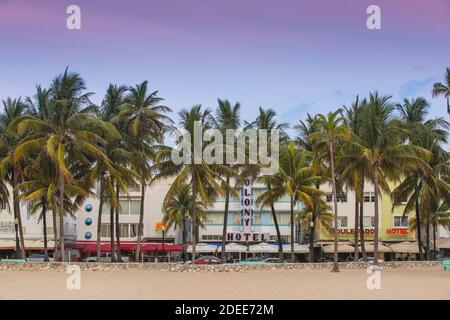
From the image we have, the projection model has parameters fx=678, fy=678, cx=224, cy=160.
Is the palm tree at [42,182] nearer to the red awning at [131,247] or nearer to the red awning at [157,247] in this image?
the red awning at [157,247]

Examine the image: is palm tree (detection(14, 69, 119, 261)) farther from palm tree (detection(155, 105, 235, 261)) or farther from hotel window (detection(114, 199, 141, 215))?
hotel window (detection(114, 199, 141, 215))

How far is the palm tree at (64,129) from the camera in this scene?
43.2 m

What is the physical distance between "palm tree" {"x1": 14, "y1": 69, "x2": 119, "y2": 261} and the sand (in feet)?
25.4

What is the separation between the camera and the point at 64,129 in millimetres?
44031

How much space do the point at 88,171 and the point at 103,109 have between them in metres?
4.77

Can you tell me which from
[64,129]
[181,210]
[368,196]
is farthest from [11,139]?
[368,196]

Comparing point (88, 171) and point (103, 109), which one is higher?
point (103, 109)

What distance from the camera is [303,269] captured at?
1793 inches

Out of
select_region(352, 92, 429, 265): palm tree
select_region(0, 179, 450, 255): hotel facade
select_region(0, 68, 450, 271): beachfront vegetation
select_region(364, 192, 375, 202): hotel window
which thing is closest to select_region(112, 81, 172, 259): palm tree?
select_region(0, 68, 450, 271): beachfront vegetation

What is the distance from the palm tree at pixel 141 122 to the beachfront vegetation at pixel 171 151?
76 millimetres

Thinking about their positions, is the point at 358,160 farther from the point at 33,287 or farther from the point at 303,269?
the point at 33,287

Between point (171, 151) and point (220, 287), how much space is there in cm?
1610

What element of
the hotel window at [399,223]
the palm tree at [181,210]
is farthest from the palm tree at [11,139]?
the hotel window at [399,223]
